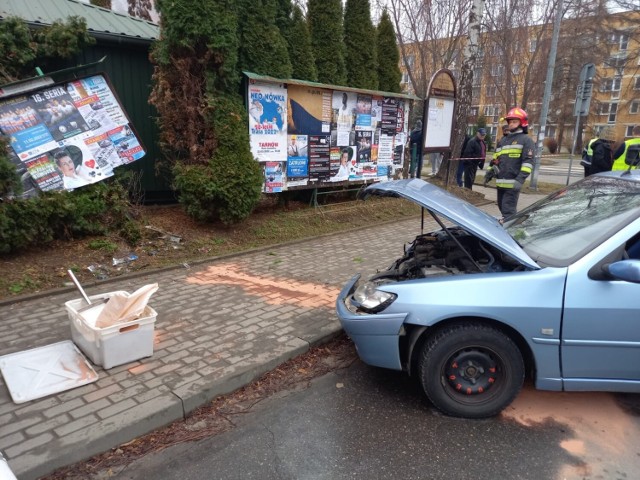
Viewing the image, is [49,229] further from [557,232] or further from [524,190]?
[524,190]

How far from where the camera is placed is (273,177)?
803cm

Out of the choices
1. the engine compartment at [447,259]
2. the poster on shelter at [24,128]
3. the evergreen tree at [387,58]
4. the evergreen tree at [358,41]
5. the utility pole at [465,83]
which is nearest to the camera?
the engine compartment at [447,259]

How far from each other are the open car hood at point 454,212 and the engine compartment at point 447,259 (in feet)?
0.38

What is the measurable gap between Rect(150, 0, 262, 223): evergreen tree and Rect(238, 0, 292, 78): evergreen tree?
0.38m

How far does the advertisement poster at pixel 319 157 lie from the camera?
8.55m

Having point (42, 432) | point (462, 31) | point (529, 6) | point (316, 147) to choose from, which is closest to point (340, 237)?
point (316, 147)

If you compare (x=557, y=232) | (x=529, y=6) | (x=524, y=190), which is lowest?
(x=524, y=190)

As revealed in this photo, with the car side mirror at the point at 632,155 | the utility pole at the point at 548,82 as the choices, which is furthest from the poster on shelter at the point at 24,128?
the utility pole at the point at 548,82

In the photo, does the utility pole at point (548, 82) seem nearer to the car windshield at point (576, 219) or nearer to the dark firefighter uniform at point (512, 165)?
the dark firefighter uniform at point (512, 165)

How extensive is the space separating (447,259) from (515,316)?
2.94ft

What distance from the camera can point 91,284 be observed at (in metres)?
5.32

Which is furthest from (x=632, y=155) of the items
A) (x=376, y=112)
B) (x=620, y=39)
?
(x=620, y=39)

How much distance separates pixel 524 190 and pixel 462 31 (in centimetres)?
776

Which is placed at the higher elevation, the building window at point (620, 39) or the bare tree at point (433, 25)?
the building window at point (620, 39)
